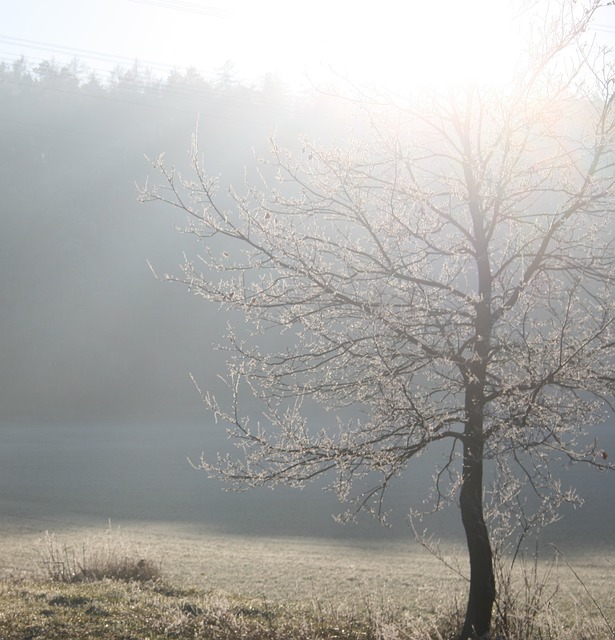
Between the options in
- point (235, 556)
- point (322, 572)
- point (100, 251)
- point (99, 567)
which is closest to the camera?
point (99, 567)

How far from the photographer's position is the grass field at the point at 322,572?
8.26 meters

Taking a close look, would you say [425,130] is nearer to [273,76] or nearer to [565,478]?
[565,478]

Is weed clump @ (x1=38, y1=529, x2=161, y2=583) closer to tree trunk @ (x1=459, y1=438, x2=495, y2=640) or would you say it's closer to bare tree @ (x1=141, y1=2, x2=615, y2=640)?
bare tree @ (x1=141, y1=2, x2=615, y2=640)

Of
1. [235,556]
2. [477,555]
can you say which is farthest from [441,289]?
[235,556]

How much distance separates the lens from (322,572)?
12.7 meters

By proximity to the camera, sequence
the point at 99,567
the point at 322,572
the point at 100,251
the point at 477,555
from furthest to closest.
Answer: the point at 100,251, the point at 322,572, the point at 99,567, the point at 477,555

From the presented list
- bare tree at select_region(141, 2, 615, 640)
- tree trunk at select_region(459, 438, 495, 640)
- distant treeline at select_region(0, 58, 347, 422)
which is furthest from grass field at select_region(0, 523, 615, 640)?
distant treeline at select_region(0, 58, 347, 422)

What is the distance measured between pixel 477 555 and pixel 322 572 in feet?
23.1

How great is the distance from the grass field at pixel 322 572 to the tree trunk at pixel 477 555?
384 mm

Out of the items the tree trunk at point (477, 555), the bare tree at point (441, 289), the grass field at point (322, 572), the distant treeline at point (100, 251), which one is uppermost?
the distant treeline at point (100, 251)

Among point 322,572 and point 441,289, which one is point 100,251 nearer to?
point 322,572

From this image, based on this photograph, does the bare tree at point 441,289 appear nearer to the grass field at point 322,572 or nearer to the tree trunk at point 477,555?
the tree trunk at point 477,555

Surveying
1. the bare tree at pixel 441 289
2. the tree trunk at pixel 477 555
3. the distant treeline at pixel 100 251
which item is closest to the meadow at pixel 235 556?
the tree trunk at pixel 477 555

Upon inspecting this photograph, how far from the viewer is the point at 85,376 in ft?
169
